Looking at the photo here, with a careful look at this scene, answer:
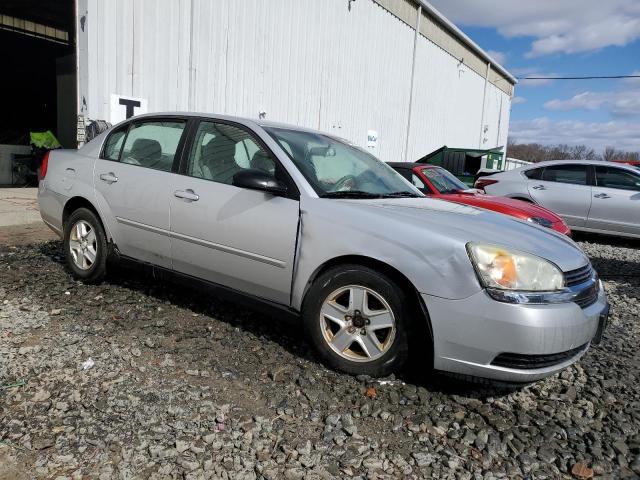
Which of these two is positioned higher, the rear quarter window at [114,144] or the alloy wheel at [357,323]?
the rear quarter window at [114,144]

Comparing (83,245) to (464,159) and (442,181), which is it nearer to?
(442,181)

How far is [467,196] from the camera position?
6.69 m

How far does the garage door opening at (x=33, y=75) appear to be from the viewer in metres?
14.2

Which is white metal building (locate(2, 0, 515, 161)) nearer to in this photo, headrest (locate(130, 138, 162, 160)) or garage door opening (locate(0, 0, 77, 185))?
garage door opening (locate(0, 0, 77, 185))

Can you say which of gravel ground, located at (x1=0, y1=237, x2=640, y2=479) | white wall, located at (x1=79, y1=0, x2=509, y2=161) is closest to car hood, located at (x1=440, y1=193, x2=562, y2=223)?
gravel ground, located at (x1=0, y1=237, x2=640, y2=479)

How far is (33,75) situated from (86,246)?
85.6ft

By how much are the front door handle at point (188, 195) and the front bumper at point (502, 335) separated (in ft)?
5.86

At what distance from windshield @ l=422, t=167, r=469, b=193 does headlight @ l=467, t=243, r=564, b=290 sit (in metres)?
4.44

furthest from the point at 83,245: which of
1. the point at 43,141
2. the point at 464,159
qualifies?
the point at 464,159

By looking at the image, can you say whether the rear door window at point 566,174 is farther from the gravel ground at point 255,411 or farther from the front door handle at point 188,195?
the front door handle at point 188,195

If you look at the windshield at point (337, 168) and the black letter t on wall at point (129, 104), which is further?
the black letter t on wall at point (129, 104)

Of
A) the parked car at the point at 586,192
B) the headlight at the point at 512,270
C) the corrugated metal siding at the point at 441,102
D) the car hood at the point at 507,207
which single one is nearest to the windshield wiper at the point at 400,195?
the headlight at the point at 512,270

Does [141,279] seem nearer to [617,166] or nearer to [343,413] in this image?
[343,413]

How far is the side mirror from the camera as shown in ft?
10.2
